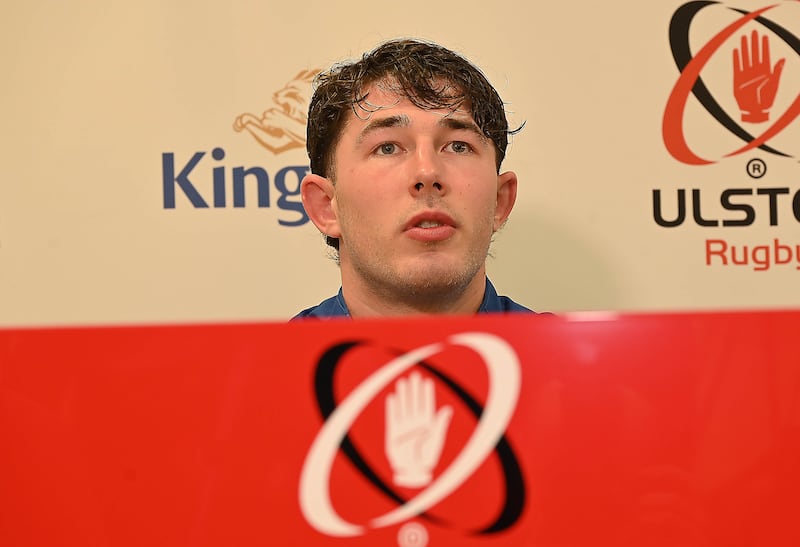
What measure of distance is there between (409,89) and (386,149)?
9 cm

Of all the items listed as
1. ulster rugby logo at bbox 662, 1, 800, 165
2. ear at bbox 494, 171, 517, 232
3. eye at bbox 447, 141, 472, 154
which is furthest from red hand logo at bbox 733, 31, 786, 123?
eye at bbox 447, 141, 472, 154

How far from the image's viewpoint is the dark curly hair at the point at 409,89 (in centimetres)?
99

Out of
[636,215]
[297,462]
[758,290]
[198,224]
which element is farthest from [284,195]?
[297,462]

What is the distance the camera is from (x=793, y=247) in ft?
4.26

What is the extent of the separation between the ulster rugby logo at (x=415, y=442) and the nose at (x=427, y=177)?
1.65 feet

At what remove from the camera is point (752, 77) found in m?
1.31

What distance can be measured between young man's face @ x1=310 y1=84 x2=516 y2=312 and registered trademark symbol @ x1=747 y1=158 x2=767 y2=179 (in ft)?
1.82

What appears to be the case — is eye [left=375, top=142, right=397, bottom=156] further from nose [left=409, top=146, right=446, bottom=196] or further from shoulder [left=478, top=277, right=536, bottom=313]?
shoulder [left=478, top=277, right=536, bottom=313]

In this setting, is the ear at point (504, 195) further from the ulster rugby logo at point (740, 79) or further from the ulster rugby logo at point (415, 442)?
the ulster rugby logo at point (415, 442)

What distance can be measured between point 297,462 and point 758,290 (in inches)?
42.8

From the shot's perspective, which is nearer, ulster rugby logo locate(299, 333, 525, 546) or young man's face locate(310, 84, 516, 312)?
ulster rugby logo locate(299, 333, 525, 546)

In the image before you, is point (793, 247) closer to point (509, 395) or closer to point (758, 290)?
point (758, 290)

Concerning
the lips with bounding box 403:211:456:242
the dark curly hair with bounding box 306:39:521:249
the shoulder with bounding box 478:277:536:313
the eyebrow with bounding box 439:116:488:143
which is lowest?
the shoulder with bounding box 478:277:536:313

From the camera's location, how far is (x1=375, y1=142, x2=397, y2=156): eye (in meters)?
0.96
